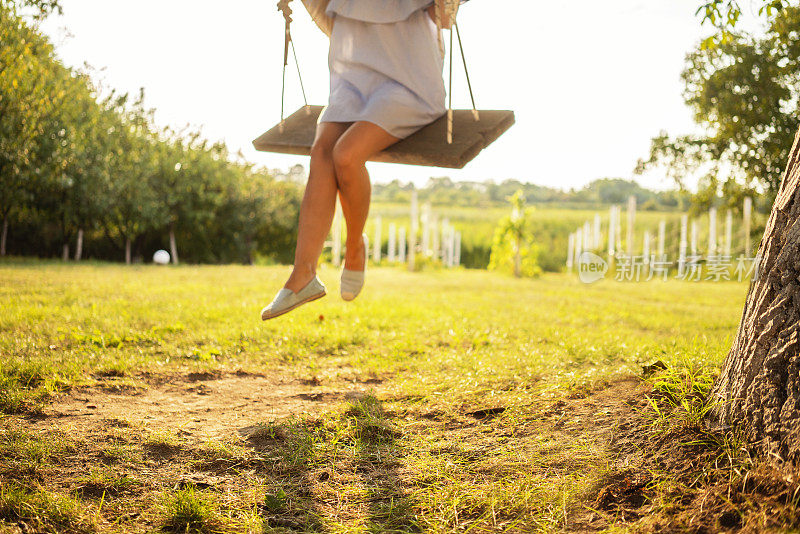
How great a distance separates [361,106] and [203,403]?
1.70 metres

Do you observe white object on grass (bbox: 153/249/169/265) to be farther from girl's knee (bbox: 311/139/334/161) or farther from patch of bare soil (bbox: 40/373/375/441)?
girl's knee (bbox: 311/139/334/161)

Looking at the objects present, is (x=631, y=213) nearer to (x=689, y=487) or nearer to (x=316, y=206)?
(x=316, y=206)

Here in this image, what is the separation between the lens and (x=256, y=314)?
20.8 ft

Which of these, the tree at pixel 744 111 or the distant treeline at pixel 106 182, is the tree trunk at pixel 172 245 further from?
the tree at pixel 744 111

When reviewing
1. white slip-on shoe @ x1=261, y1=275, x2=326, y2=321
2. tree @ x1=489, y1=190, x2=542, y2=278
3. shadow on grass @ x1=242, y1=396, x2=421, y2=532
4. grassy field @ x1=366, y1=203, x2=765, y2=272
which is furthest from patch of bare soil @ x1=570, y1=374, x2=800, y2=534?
grassy field @ x1=366, y1=203, x2=765, y2=272

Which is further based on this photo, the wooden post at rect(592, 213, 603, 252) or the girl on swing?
the wooden post at rect(592, 213, 603, 252)

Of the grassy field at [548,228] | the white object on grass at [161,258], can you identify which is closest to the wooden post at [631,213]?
the grassy field at [548,228]

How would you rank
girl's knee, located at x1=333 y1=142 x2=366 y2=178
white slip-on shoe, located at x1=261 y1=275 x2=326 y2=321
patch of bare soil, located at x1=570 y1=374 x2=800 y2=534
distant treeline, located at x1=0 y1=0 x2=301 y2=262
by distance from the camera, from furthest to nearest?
distant treeline, located at x1=0 y1=0 x2=301 y2=262 < white slip-on shoe, located at x1=261 y1=275 x2=326 y2=321 < girl's knee, located at x1=333 y1=142 x2=366 y2=178 < patch of bare soil, located at x1=570 y1=374 x2=800 y2=534

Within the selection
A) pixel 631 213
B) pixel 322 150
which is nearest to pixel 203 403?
pixel 322 150

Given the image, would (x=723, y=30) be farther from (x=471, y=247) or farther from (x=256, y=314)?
(x=471, y=247)

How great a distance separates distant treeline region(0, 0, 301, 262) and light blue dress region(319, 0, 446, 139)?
37.6 ft

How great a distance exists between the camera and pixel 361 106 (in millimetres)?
3215

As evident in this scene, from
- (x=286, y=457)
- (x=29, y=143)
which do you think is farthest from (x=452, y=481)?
(x=29, y=143)

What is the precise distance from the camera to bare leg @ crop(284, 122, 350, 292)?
3137 mm
